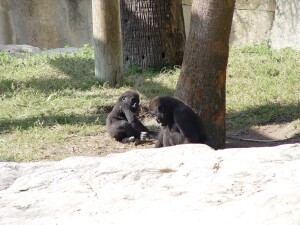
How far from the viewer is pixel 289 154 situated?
3.62 metres

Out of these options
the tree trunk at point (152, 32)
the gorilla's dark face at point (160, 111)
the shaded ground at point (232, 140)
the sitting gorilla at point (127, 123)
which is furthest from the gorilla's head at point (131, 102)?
the tree trunk at point (152, 32)

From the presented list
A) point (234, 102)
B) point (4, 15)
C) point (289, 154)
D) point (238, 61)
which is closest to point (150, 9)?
point (238, 61)

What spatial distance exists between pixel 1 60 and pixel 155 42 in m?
2.88

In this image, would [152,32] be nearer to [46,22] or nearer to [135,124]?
[135,124]

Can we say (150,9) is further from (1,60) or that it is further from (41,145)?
(41,145)

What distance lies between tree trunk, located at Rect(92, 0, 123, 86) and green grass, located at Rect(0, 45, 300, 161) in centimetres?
22

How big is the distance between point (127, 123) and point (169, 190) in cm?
480

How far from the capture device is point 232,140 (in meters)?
8.07

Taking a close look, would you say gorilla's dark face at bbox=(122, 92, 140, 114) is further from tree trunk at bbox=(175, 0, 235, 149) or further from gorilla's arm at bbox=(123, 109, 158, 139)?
tree trunk at bbox=(175, 0, 235, 149)

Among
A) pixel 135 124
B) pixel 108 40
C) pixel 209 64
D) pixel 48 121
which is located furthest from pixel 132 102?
pixel 108 40

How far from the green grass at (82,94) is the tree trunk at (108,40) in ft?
0.72

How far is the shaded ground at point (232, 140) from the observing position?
7.83 meters

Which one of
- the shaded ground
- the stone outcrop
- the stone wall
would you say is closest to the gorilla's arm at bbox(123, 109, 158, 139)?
the shaded ground

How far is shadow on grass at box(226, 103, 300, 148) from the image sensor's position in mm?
7960
